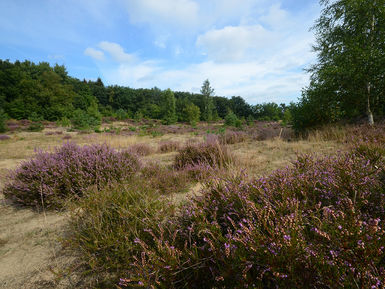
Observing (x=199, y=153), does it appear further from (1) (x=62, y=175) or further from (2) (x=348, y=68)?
(2) (x=348, y=68)

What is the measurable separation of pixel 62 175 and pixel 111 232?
1.95 metres

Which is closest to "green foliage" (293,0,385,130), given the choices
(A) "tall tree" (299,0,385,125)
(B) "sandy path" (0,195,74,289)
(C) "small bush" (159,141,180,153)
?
(A) "tall tree" (299,0,385,125)

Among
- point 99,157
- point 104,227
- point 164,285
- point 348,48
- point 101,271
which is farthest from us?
point 348,48

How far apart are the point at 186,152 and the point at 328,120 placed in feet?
32.6

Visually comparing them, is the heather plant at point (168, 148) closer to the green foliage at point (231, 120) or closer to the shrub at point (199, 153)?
the shrub at point (199, 153)

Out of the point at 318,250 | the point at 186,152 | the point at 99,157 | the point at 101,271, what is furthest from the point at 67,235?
the point at 186,152

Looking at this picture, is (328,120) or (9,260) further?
(328,120)

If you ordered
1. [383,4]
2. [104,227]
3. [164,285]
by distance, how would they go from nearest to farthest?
[164,285]
[104,227]
[383,4]

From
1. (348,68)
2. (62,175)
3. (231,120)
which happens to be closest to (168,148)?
(62,175)

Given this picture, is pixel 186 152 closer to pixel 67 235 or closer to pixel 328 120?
pixel 67 235

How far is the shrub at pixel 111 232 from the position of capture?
1.54m

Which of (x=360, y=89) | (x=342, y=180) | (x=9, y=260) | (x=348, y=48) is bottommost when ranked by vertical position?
(x=9, y=260)

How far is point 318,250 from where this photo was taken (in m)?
1.01

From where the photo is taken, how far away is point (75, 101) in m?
46.9
